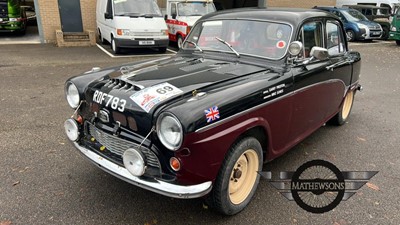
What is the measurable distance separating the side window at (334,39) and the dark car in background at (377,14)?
1578 centimetres

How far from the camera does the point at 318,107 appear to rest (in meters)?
3.97

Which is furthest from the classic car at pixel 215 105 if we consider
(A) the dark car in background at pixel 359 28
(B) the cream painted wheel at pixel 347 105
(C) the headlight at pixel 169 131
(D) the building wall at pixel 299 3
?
(D) the building wall at pixel 299 3

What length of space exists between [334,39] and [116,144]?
3.47 metres

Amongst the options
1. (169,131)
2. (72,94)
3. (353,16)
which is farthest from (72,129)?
(353,16)

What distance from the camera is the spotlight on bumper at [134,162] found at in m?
2.50

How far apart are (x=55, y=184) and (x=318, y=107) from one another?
3.17m

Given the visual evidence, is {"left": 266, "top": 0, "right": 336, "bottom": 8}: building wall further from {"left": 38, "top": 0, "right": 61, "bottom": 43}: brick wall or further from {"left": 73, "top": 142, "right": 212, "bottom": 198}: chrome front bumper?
{"left": 73, "top": 142, "right": 212, "bottom": 198}: chrome front bumper

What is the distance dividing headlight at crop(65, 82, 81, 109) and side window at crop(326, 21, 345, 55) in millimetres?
3239

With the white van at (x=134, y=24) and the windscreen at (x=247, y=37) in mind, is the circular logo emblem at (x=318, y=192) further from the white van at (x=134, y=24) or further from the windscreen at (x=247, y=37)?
the white van at (x=134, y=24)

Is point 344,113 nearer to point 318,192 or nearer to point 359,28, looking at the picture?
point 318,192

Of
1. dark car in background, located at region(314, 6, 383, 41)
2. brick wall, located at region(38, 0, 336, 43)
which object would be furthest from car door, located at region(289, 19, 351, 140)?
dark car in background, located at region(314, 6, 383, 41)

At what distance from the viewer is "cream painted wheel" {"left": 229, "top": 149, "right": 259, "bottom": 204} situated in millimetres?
2941

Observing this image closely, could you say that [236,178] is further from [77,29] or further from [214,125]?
[77,29]

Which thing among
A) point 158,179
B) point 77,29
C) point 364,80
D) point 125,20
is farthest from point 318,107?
point 77,29
